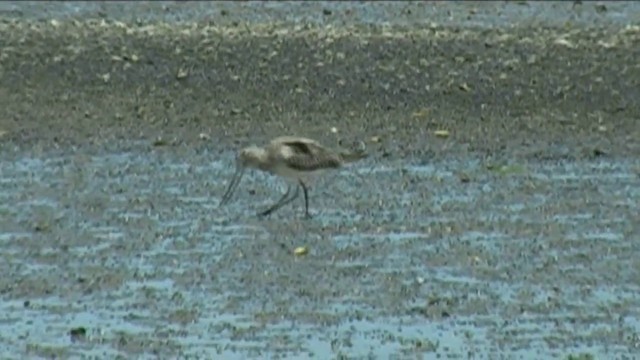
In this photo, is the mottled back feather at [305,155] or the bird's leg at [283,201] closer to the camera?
the bird's leg at [283,201]

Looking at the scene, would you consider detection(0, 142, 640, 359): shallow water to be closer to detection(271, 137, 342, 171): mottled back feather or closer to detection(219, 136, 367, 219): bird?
detection(219, 136, 367, 219): bird

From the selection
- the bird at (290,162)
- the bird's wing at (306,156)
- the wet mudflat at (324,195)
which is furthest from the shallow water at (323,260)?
the bird's wing at (306,156)

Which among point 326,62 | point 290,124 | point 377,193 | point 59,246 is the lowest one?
point 59,246

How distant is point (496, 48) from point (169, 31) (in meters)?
2.99

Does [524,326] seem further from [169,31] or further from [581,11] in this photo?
[581,11]

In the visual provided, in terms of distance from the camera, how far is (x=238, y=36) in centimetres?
1947

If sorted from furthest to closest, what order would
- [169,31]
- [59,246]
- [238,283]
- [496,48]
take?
[169,31] < [496,48] < [59,246] < [238,283]

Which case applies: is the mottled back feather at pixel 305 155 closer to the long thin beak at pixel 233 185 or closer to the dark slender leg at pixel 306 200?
the dark slender leg at pixel 306 200

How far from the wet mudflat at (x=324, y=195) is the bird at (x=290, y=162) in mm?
135

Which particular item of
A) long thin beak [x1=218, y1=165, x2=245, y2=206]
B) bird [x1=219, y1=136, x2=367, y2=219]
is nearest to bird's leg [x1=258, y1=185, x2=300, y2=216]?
bird [x1=219, y1=136, x2=367, y2=219]

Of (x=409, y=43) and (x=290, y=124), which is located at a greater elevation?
(x=409, y=43)

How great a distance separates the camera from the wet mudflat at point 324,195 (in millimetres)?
10070

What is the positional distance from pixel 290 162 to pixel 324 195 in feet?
1.59

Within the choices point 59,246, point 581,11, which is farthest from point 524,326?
point 581,11
